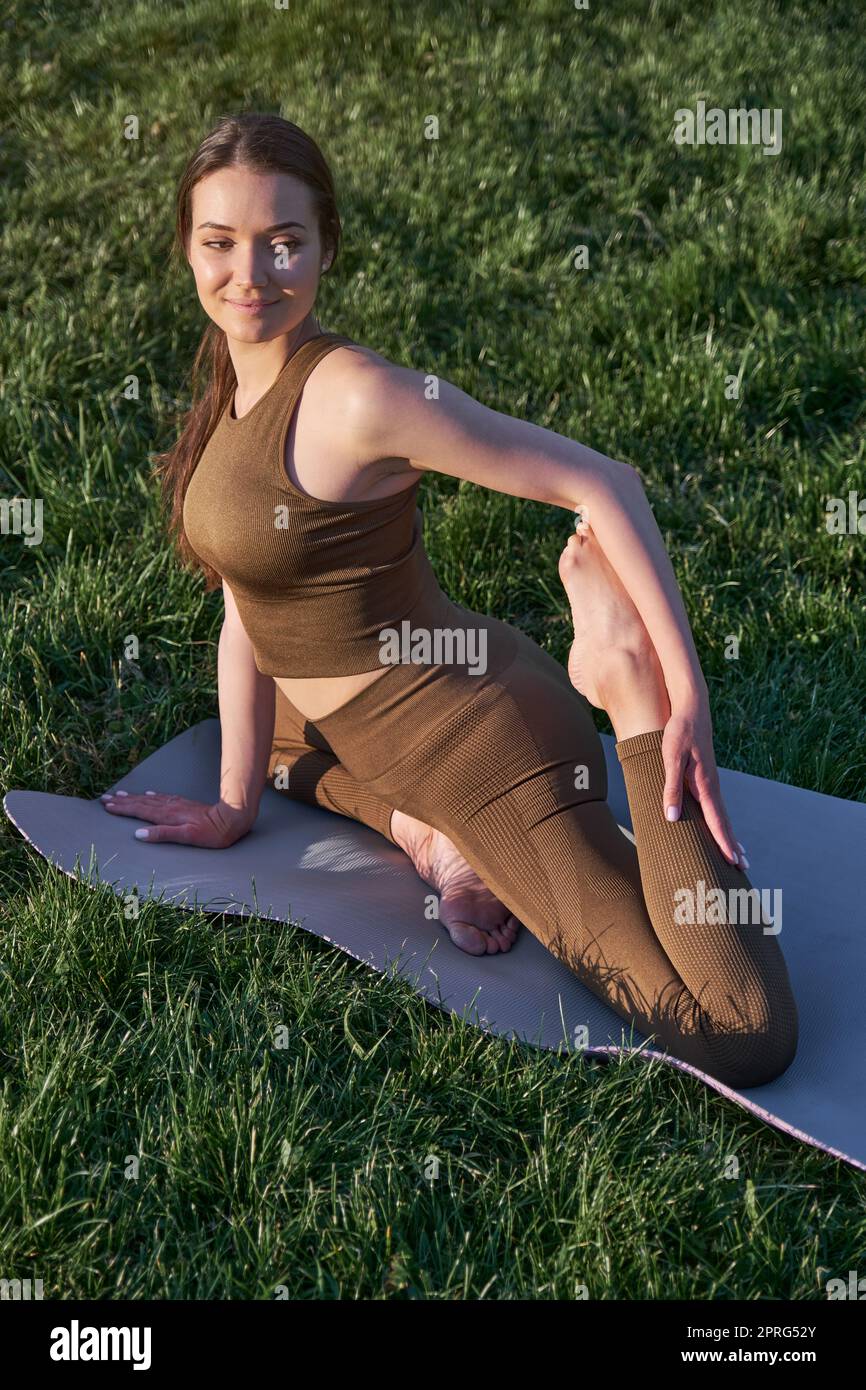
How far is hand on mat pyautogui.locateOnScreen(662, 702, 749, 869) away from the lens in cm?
291

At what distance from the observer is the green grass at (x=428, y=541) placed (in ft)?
8.16

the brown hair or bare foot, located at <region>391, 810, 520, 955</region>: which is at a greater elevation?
the brown hair

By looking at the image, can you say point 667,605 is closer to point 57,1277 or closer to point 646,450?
point 57,1277

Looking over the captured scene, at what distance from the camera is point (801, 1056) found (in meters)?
2.90

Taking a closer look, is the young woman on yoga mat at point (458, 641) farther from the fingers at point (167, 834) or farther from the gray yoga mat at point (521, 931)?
the fingers at point (167, 834)

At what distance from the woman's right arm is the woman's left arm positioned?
2.69ft

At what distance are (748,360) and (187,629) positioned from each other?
242 cm

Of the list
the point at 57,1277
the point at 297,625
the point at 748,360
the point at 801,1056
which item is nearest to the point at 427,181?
the point at 748,360

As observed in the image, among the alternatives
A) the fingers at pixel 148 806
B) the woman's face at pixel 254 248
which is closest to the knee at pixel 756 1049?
the fingers at pixel 148 806

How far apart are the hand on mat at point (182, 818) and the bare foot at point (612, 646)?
1043mm

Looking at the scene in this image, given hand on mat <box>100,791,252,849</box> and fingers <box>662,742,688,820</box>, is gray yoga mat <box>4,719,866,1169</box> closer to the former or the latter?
hand on mat <box>100,791,252,849</box>

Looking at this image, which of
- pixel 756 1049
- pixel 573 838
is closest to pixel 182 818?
pixel 573 838

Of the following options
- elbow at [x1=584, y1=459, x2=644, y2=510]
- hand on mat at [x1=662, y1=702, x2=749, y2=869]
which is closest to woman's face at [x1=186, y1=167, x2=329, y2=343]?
elbow at [x1=584, y1=459, x2=644, y2=510]

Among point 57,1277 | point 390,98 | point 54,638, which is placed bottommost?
point 57,1277
